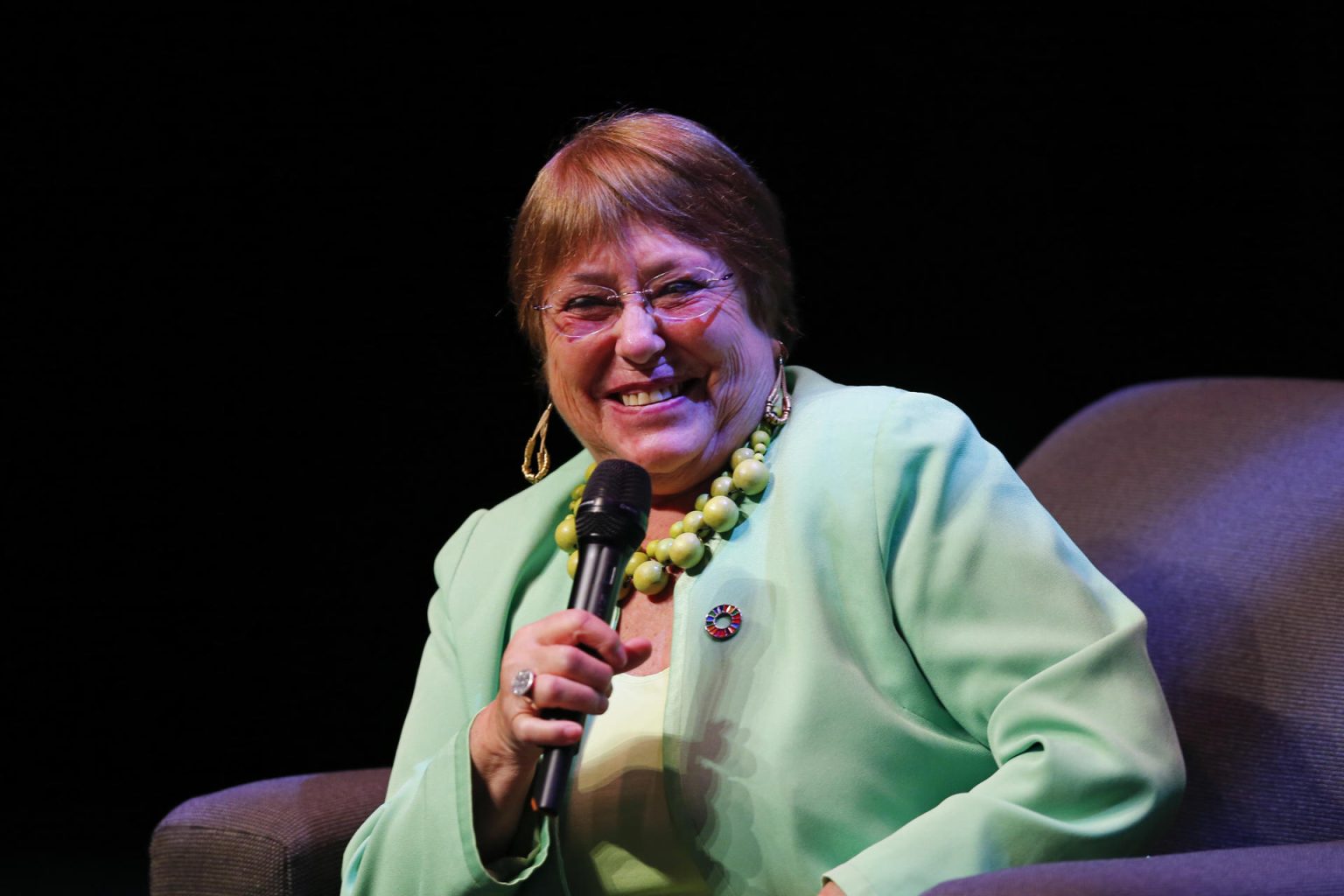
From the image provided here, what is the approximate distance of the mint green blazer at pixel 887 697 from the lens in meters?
1.26

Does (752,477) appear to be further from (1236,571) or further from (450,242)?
(450,242)

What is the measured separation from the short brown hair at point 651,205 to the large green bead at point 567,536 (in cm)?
23

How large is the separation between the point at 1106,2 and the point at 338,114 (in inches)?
52.6

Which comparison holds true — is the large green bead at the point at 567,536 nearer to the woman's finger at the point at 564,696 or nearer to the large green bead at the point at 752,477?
the large green bead at the point at 752,477

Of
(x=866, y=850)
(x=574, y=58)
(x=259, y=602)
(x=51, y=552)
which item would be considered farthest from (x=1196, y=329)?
(x=51, y=552)

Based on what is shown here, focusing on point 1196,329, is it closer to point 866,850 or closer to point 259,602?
point 866,850

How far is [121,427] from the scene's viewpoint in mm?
2586

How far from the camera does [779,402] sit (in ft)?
5.33

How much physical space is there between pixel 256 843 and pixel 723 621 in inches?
25.6

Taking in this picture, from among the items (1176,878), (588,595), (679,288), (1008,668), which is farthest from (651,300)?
(1176,878)

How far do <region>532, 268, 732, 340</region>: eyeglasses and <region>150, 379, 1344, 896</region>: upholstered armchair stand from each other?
0.70m

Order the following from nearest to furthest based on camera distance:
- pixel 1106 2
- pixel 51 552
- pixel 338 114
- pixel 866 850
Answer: pixel 866 850
pixel 1106 2
pixel 338 114
pixel 51 552

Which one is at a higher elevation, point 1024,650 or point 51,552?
point 1024,650

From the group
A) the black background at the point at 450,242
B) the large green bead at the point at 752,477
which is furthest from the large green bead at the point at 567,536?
the black background at the point at 450,242
